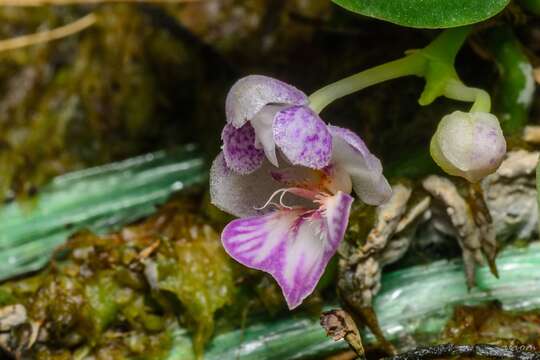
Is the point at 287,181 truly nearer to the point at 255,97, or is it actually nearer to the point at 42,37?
the point at 255,97

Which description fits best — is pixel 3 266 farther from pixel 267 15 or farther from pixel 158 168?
pixel 267 15

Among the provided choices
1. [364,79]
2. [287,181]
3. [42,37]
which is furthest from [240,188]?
[42,37]

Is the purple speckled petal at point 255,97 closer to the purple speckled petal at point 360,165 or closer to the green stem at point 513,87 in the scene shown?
the purple speckled petal at point 360,165

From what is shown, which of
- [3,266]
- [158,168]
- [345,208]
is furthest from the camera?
[158,168]

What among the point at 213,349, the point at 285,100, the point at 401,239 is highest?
the point at 285,100

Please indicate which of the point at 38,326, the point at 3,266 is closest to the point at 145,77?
the point at 3,266

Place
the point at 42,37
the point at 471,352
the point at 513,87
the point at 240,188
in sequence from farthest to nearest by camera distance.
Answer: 1. the point at 42,37
2. the point at 513,87
3. the point at 240,188
4. the point at 471,352

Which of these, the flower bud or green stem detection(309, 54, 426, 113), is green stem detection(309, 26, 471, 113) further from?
the flower bud
